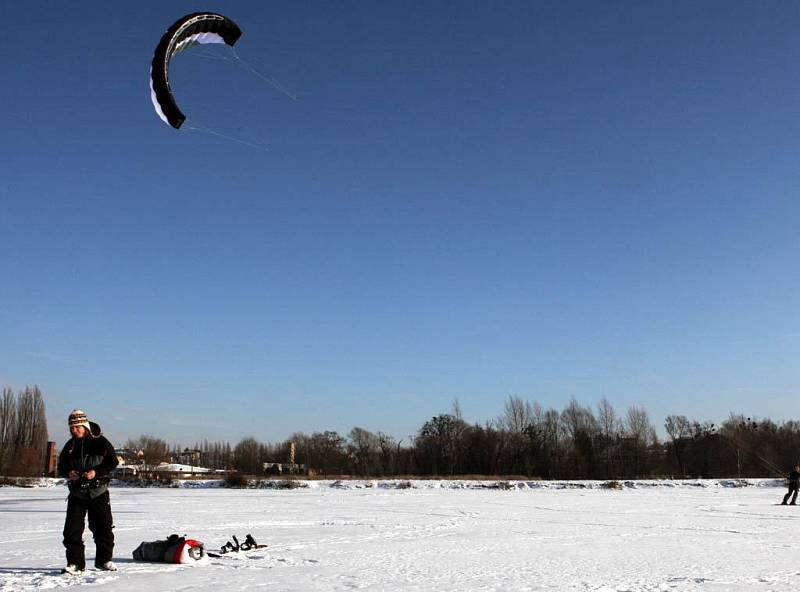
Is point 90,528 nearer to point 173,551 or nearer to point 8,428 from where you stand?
point 173,551

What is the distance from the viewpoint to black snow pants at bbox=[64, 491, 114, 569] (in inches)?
218

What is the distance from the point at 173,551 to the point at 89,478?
1.09 m

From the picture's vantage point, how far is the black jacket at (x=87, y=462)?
226 inches

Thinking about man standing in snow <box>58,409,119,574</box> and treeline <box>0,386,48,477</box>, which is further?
treeline <box>0,386,48,477</box>

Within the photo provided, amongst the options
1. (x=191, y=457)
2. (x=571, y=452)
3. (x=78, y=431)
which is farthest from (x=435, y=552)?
(x=191, y=457)

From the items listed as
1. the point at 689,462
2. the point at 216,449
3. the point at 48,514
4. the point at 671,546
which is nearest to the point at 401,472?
the point at 689,462

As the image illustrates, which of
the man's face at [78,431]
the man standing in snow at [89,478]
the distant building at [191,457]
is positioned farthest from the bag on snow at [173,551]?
the distant building at [191,457]

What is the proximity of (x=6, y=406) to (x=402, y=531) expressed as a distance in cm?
6272

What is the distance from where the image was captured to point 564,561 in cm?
703

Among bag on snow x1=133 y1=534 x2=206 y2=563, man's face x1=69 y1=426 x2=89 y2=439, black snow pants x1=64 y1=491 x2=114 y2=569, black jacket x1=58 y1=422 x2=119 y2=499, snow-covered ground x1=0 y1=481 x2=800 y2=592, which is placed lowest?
snow-covered ground x1=0 y1=481 x2=800 y2=592

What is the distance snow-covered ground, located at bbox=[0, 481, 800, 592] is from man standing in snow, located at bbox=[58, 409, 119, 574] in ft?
1.13

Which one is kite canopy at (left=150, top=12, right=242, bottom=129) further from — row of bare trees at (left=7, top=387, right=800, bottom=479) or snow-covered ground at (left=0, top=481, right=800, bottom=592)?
row of bare trees at (left=7, top=387, right=800, bottom=479)

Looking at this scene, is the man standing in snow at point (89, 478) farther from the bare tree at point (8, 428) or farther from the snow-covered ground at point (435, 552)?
the bare tree at point (8, 428)

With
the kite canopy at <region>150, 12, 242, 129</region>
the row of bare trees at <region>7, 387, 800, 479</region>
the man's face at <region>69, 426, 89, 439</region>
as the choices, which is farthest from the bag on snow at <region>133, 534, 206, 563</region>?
the row of bare trees at <region>7, 387, 800, 479</region>
